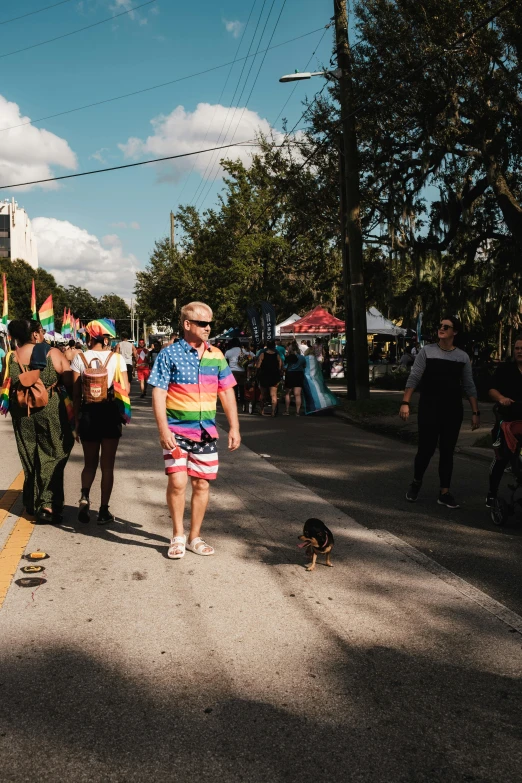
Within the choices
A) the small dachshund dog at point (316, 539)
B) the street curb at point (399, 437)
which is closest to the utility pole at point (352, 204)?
the street curb at point (399, 437)

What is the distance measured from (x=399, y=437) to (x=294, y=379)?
4033mm

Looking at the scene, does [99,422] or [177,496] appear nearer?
[177,496]

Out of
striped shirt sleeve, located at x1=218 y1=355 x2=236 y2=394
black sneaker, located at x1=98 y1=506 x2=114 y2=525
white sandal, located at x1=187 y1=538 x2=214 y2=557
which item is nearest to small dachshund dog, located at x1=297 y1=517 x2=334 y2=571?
white sandal, located at x1=187 y1=538 x2=214 y2=557

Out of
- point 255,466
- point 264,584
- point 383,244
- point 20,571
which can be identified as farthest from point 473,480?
point 383,244

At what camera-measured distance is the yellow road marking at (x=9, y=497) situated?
271 inches

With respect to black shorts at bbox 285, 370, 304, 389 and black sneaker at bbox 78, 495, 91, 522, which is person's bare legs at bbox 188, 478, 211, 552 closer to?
black sneaker at bbox 78, 495, 91, 522

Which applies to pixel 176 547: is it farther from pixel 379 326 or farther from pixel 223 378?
pixel 379 326

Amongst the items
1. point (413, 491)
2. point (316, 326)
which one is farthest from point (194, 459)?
point (316, 326)

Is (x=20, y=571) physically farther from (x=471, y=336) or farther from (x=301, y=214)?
(x=471, y=336)

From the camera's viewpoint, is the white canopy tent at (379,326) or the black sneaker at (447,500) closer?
the black sneaker at (447,500)

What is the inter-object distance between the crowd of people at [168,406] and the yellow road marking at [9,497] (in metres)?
0.45

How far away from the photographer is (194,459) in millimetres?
5305

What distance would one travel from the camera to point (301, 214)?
22.3 m

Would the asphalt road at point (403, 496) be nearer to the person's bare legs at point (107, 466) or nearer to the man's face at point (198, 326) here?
the person's bare legs at point (107, 466)
